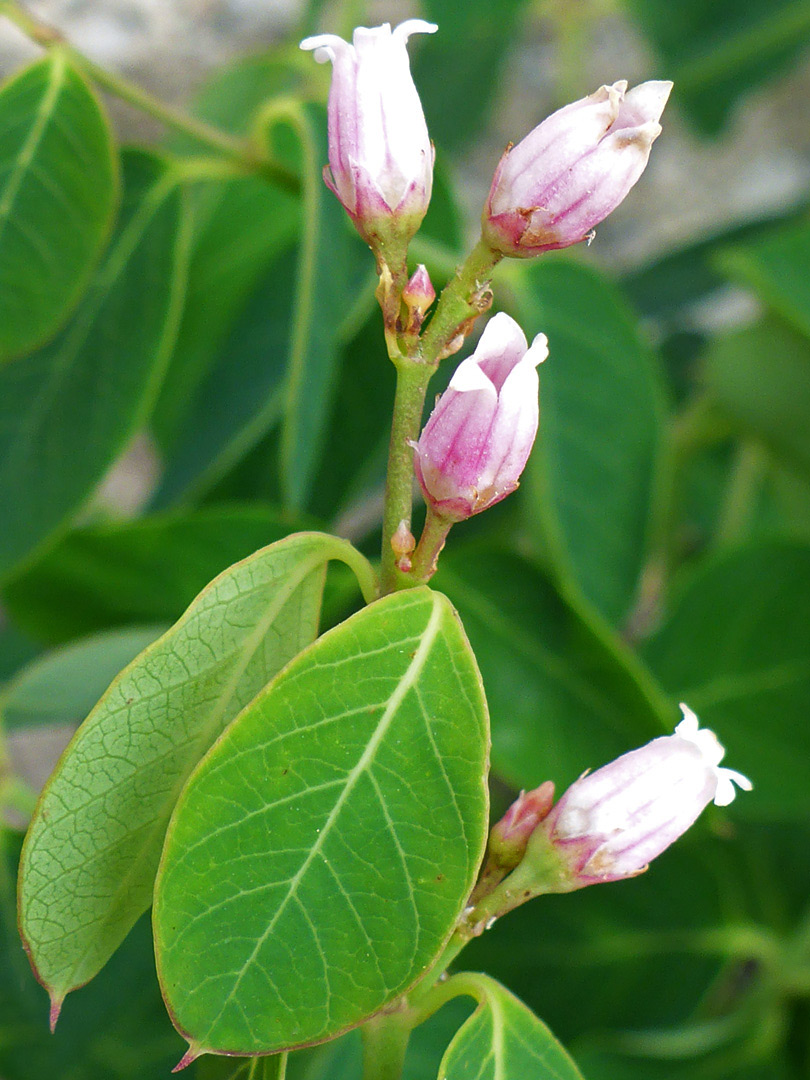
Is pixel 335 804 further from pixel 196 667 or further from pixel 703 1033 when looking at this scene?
pixel 703 1033

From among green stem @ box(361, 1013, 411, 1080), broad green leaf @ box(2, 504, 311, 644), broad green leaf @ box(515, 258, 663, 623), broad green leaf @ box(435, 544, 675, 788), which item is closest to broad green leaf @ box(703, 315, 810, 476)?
broad green leaf @ box(515, 258, 663, 623)

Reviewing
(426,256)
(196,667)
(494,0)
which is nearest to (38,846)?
(196,667)

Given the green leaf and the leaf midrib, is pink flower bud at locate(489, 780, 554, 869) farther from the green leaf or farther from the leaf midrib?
the green leaf

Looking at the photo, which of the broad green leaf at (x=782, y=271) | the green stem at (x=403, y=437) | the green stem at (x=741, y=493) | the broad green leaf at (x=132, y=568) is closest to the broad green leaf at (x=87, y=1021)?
the broad green leaf at (x=132, y=568)

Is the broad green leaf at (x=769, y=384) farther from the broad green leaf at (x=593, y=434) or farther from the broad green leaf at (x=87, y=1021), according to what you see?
the broad green leaf at (x=87, y=1021)

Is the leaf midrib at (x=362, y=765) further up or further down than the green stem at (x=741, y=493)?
further up
